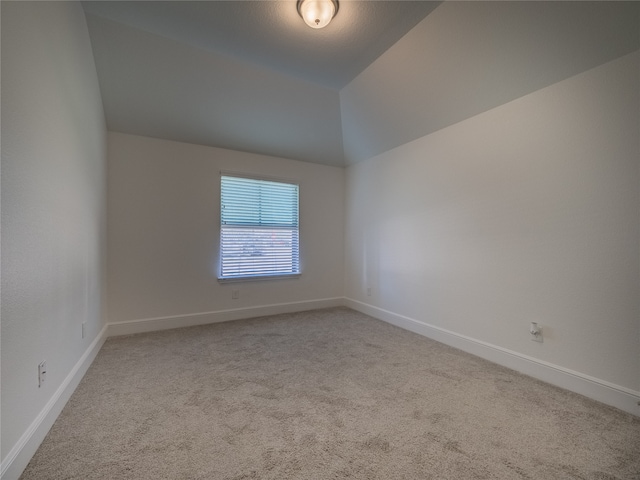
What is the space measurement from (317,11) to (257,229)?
2.66 m

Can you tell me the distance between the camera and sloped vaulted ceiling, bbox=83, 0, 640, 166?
6.40 feet

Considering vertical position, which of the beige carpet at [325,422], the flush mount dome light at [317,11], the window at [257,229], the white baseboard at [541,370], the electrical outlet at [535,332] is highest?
the flush mount dome light at [317,11]

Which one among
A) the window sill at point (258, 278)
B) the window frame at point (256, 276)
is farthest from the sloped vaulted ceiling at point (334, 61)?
the window sill at point (258, 278)

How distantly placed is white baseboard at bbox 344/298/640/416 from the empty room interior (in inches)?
0.6

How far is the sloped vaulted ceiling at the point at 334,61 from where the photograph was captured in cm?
195

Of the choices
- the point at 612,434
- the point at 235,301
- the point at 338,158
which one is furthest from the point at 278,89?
the point at 612,434

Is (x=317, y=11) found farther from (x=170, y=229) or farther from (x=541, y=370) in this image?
(x=541, y=370)

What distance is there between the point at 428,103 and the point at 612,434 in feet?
9.38

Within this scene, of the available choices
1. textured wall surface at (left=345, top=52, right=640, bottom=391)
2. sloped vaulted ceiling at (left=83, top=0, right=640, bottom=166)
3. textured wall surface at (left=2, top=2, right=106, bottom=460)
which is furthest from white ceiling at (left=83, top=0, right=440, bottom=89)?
textured wall surface at (left=345, top=52, right=640, bottom=391)

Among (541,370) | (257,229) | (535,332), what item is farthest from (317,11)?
(541,370)

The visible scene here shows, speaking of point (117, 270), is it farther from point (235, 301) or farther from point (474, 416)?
point (474, 416)

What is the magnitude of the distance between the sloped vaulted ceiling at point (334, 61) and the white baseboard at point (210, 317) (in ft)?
7.33

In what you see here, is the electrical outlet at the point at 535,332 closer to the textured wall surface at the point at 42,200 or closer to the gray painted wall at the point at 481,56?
the gray painted wall at the point at 481,56

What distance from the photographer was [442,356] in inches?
104
